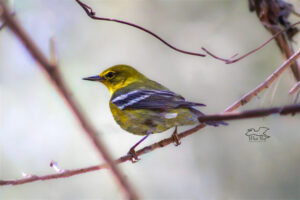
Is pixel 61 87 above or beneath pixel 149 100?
above

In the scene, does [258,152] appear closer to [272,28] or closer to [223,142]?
[223,142]

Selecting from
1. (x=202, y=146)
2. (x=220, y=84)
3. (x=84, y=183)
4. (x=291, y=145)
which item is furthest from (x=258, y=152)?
(x=84, y=183)

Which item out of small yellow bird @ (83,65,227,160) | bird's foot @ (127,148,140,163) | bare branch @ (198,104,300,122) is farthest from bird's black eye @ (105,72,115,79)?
bare branch @ (198,104,300,122)

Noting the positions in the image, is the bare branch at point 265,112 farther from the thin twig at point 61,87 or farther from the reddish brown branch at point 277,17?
the reddish brown branch at point 277,17

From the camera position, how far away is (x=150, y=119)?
157 inches

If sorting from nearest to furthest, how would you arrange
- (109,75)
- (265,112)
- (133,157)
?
(265,112) < (133,157) < (109,75)

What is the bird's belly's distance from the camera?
143 inches

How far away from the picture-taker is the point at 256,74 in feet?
21.2

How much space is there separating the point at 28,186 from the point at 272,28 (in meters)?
4.89

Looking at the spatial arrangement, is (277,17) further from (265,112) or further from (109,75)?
(265,112)

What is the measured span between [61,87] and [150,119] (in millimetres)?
3285

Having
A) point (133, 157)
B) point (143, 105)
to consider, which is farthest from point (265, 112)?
point (143, 105)

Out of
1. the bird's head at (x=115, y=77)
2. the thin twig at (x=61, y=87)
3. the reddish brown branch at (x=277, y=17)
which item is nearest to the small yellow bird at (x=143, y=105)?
the bird's head at (x=115, y=77)

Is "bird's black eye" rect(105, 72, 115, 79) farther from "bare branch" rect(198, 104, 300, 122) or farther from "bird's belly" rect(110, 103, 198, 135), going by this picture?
"bare branch" rect(198, 104, 300, 122)
